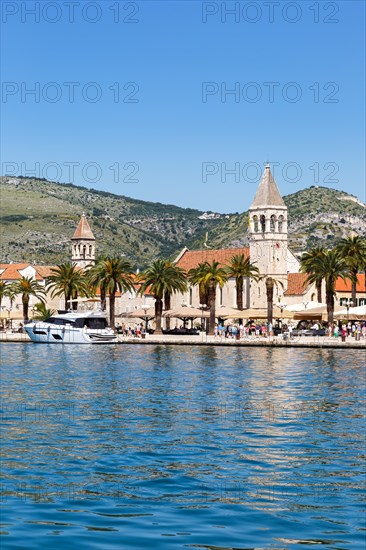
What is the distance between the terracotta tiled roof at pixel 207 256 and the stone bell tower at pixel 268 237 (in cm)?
752

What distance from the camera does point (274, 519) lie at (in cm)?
1859

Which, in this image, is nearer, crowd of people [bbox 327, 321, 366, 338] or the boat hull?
crowd of people [bbox 327, 321, 366, 338]

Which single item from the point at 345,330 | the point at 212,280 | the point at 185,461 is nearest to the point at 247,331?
the point at 212,280

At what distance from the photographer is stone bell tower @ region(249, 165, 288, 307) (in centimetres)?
11669

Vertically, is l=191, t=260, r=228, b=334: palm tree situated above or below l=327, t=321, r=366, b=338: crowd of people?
above

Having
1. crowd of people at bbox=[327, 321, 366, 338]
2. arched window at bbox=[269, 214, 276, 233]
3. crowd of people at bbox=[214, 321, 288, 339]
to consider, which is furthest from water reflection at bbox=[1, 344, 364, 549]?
arched window at bbox=[269, 214, 276, 233]

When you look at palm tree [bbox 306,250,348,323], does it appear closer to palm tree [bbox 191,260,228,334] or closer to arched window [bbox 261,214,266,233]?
palm tree [bbox 191,260,228,334]

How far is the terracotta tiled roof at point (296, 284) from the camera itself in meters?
114

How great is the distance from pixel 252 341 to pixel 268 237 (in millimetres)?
37320

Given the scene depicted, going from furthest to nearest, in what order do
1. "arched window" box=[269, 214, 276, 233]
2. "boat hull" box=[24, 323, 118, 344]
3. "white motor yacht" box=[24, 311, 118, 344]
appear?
"arched window" box=[269, 214, 276, 233] → "white motor yacht" box=[24, 311, 118, 344] → "boat hull" box=[24, 323, 118, 344]

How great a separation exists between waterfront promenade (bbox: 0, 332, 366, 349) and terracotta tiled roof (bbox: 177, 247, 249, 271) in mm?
34528

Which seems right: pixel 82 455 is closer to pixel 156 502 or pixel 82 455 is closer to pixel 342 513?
pixel 156 502

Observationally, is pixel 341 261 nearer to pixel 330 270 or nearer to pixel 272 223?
pixel 330 270

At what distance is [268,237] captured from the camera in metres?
117
